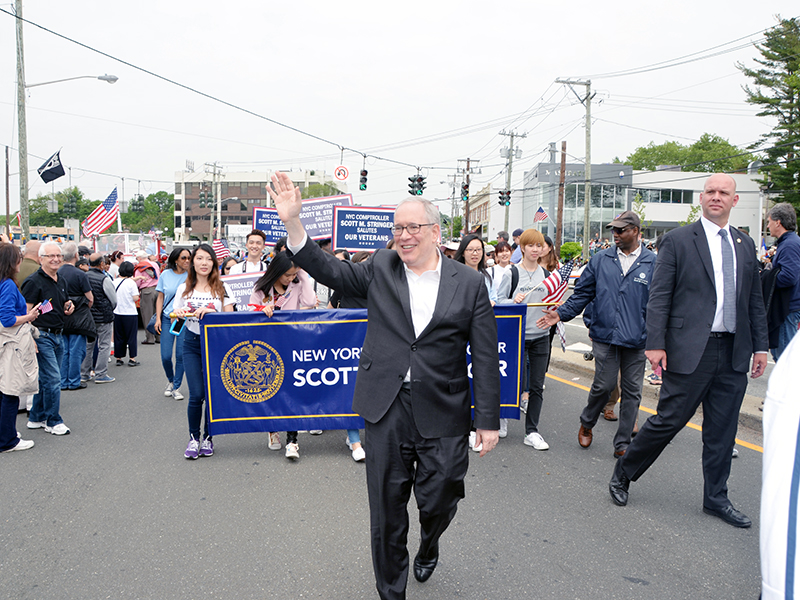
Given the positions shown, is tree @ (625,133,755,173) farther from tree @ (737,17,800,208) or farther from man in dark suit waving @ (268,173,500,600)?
man in dark suit waving @ (268,173,500,600)

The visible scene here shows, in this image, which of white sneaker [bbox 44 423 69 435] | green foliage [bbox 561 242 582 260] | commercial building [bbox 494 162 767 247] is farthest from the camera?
commercial building [bbox 494 162 767 247]

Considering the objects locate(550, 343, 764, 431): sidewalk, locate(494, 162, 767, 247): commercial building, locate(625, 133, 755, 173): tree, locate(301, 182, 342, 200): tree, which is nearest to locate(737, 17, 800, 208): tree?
locate(494, 162, 767, 247): commercial building

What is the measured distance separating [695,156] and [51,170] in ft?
292

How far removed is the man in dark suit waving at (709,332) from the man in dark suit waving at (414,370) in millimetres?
1760

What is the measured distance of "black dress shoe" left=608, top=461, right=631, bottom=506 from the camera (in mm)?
4234

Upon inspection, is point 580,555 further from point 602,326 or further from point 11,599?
point 11,599

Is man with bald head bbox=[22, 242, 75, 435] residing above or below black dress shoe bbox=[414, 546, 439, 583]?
above

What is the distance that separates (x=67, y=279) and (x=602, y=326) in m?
6.71

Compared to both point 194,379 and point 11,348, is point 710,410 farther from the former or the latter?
point 11,348

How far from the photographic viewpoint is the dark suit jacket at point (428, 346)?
2.78 meters

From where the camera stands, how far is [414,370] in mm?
2773

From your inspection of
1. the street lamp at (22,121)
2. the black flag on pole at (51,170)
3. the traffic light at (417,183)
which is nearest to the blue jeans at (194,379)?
the street lamp at (22,121)

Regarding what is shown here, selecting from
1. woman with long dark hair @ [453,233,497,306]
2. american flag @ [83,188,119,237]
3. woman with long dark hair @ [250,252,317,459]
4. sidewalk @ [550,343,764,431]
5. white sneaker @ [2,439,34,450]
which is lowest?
white sneaker @ [2,439,34,450]

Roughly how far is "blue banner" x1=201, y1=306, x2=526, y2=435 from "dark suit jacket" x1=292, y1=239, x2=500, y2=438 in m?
2.47
